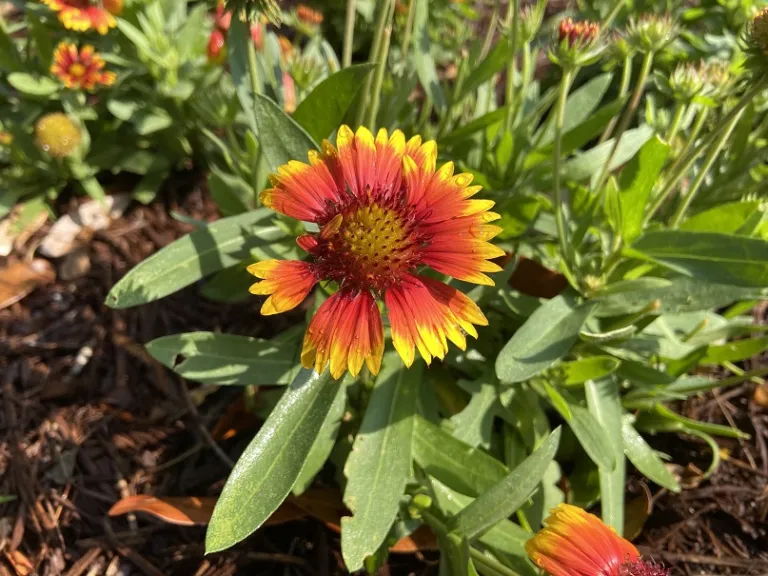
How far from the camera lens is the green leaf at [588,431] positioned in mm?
1196

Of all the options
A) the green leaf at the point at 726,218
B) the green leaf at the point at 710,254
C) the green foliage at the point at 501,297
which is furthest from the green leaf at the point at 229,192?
the green leaf at the point at 726,218

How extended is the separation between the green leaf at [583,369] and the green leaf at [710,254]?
24cm

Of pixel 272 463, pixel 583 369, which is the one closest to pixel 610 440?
pixel 583 369

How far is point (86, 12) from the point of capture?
1.83 m

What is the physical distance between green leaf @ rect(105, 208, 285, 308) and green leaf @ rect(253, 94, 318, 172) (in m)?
0.17

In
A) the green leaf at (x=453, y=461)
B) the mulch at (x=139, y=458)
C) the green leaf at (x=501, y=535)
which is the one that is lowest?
the mulch at (x=139, y=458)

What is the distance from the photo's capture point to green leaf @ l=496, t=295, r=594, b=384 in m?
1.14

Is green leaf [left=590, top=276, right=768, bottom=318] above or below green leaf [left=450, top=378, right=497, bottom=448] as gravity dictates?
above

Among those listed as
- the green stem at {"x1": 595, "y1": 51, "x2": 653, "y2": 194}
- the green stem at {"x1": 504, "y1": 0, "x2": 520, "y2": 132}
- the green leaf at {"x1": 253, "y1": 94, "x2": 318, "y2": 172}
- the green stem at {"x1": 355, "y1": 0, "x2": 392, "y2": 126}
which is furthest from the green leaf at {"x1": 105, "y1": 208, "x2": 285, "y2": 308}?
the green stem at {"x1": 595, "y1": 51, "x2": 653, "y2": 194}

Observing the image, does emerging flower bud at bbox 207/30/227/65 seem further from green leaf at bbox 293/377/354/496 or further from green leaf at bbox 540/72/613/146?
green leaf at bbox 293/377/354/496

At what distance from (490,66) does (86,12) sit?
50.1 inches

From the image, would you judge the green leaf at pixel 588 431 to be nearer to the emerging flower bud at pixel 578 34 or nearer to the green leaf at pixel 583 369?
the green leaf at pixel 583 369

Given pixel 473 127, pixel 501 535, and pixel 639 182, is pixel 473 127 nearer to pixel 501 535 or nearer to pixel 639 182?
pixel 639 182

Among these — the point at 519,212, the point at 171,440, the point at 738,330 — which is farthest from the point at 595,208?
the point at 171,440
